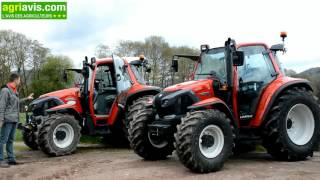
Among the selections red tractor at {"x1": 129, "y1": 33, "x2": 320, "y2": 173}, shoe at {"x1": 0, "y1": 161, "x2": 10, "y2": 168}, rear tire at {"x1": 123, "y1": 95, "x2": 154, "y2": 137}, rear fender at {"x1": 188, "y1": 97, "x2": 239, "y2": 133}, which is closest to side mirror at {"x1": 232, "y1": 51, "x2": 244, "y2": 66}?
red tractor at {"x1": 129, "y1": 33, "x2": 320, "y2": 173}

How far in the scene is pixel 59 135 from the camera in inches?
454

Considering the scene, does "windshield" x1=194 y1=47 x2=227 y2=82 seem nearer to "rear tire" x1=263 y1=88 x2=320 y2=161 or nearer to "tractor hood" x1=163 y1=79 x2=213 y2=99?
"tractor hood" x1=163 y1=79 x2=213 y2=99

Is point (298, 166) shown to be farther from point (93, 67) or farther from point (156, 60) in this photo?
point (156, 60)

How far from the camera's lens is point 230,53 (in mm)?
8727

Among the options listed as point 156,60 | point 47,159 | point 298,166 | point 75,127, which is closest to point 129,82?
point 75,127

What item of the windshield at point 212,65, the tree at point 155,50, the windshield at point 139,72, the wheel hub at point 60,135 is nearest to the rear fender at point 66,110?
the wheel hub at point 60,135

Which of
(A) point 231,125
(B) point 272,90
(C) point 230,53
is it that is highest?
(C) point 230,53

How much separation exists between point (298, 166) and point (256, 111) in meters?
1.38

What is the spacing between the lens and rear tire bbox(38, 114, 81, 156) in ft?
36.5

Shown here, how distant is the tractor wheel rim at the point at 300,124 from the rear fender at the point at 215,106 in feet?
4.58

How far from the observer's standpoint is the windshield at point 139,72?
1310cm

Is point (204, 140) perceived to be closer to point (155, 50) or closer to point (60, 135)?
point (60, 135)

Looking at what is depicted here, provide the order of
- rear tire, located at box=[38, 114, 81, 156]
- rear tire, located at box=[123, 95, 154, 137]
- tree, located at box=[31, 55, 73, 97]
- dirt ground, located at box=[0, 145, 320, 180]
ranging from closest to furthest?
dirt ground, located at box=[0, 145, 320, 180], rear tire, located at box=[38, 114, 81, 156], rear tire, located at box=[123, 95, 154, 137], tree, located at box=[31, 55, 73, 97]

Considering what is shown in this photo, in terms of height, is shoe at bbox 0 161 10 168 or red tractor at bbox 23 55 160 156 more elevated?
red tractor at bbox 23 55 160 156
